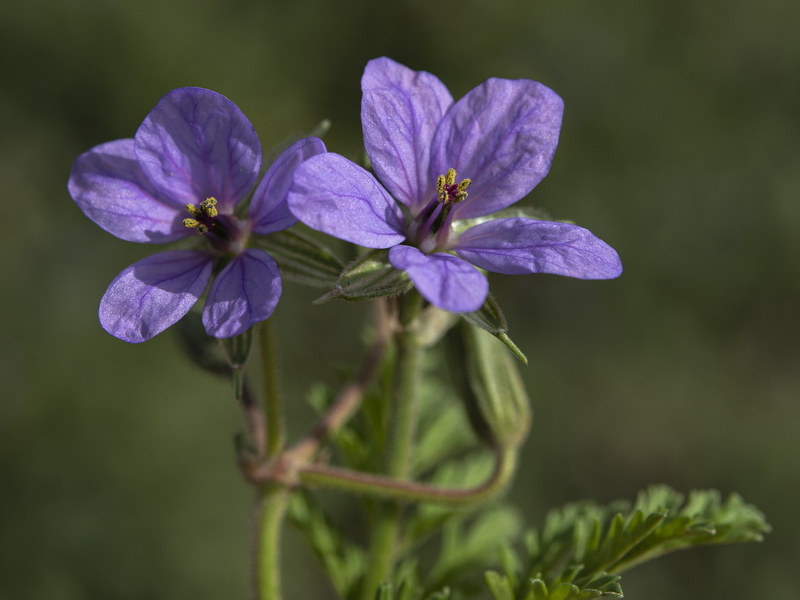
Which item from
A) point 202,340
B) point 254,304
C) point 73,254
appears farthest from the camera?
point 73,254

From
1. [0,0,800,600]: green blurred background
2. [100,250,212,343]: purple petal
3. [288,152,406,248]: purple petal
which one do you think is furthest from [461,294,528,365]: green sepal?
[0,0,800,600]: green blurred background

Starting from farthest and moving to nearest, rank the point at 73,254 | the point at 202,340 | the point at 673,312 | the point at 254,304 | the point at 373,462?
the point at 673,312 → the point at 73,254 → the point at 373,462 → the point at 202,340 → the point at 254,304

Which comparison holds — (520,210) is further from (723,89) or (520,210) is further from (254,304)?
(723,89)

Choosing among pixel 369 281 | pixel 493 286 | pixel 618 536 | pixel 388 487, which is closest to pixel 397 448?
pixel 388 487

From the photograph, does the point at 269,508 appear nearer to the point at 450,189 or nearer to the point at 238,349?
the point at 238,349

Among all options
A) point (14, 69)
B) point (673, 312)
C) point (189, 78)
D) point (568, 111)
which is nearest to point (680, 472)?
point (673, 312)

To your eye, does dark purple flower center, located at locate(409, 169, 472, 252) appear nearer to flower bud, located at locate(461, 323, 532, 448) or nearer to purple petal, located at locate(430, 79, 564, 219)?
purple petal, located at locate(430, 79, 564, 219)
